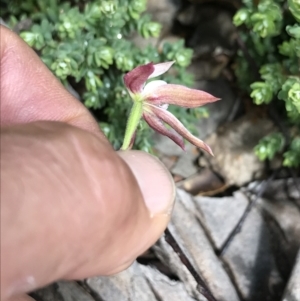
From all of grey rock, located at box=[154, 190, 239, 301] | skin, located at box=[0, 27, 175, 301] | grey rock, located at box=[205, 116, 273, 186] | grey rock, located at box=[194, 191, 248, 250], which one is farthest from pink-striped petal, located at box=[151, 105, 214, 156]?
grey rock, located at box=[205, 116, 273, 186]

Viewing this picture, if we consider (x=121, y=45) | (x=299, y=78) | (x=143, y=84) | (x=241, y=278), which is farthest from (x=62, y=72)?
(x=241, y=278)

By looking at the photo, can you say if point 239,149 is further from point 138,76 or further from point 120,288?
point 138,76

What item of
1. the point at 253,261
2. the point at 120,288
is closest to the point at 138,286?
the point at 120,288

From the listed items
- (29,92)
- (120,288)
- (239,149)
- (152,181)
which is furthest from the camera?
(239,149)

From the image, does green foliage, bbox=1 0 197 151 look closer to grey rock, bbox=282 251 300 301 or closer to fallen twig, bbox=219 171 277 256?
fallen twig, bbox=219 171 277 256

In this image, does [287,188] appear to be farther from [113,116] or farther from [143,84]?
[143,84]

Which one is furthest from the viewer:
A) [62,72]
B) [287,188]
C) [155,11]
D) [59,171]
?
[155,11]
